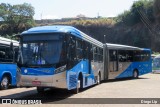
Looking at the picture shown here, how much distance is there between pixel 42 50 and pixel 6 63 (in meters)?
4.86

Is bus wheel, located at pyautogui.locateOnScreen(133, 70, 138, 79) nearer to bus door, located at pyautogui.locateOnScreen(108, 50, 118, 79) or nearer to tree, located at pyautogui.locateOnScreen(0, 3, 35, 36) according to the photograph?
bus door, located at pyautogui.locateOnScreen(108, 50, 118, 79)

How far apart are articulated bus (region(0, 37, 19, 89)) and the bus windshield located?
3503mm

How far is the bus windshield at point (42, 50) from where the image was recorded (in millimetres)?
13008

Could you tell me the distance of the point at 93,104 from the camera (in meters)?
11.8

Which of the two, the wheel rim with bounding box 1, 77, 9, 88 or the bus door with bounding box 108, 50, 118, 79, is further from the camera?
the bus door with bounding box 108, 50, 118, 79

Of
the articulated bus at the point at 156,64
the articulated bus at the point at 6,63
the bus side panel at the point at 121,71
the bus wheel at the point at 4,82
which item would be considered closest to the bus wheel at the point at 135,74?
the bus side panel at the point at 121,71

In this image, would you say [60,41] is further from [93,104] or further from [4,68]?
[4,68]

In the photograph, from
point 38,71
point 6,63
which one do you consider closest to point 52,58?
point 38,71

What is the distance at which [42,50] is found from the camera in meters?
13.1

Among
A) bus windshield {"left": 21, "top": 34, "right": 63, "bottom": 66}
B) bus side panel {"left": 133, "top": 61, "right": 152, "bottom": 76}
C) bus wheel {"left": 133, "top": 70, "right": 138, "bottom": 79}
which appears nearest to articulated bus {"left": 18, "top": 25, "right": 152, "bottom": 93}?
bus windshield {"left": 21, "top": 34, "right": 63, "bottom": 66}

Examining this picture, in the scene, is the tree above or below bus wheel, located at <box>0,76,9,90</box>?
above

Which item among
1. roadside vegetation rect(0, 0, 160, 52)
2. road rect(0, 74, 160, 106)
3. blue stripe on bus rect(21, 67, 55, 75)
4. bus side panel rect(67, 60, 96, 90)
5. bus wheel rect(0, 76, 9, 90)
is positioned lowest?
road rect(0, 74, 160, 106)

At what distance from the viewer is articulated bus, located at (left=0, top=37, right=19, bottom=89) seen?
1689 cm

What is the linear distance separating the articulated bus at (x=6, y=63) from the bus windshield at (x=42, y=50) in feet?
11.5
